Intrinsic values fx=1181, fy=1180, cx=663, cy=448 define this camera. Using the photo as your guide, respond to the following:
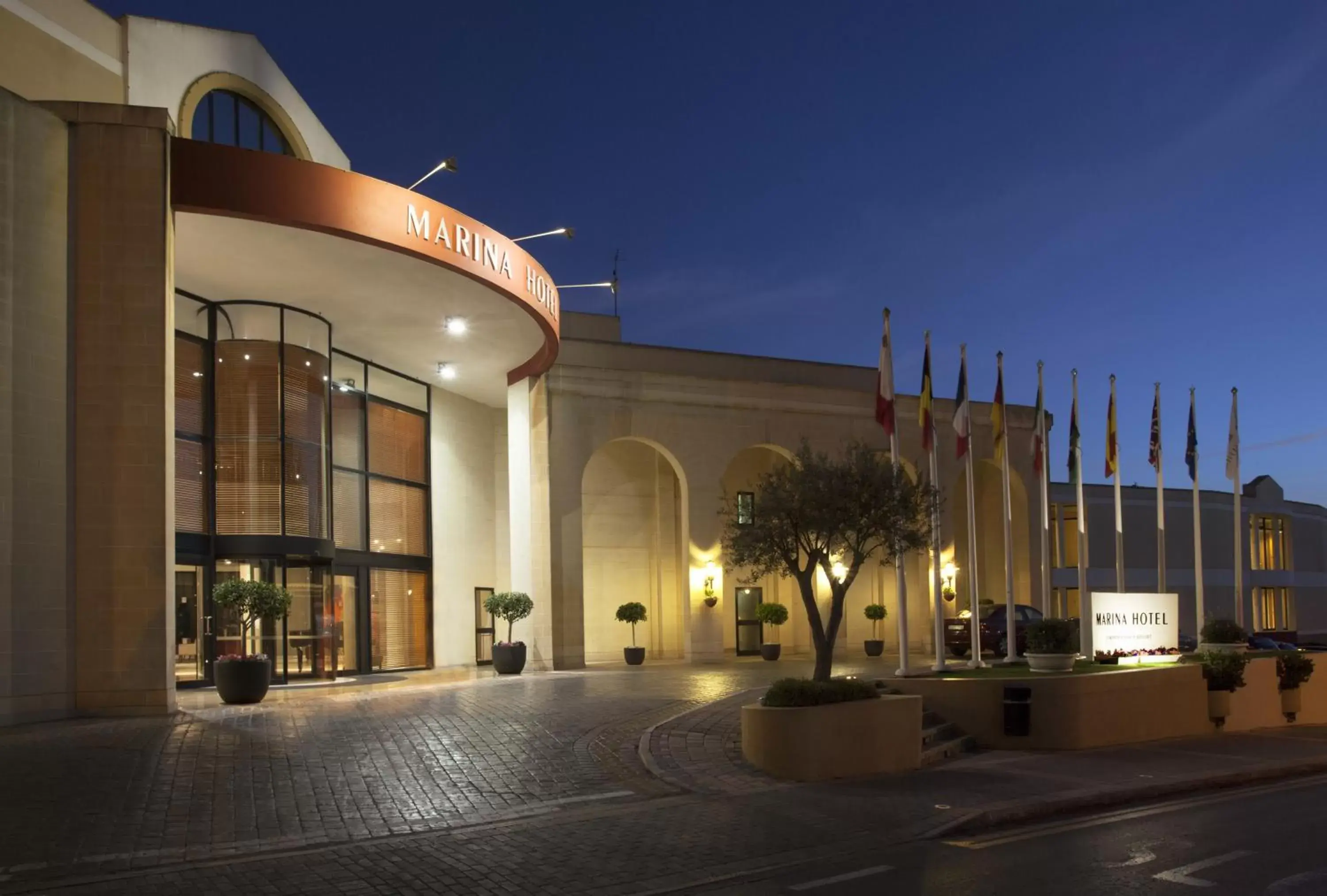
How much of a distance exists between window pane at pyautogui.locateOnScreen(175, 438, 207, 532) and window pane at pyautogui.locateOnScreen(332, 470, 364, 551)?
3.56 metres

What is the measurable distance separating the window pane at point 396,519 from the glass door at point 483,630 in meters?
2.76

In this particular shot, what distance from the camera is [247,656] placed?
1736 cm

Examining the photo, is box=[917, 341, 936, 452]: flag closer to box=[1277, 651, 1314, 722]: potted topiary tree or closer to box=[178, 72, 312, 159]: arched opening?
box=[1277, 651, 1314, 722]: potted topiary tree

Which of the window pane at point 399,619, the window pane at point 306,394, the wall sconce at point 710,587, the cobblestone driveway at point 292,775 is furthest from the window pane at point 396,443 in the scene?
the cobblestone driveway at point 292,775

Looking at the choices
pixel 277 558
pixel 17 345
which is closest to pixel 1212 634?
pixel 277 558

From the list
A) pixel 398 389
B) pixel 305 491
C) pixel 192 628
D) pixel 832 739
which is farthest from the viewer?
pixel 398 389

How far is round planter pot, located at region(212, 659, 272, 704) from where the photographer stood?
17.2 meters

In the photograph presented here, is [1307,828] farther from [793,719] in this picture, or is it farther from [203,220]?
[203,220]

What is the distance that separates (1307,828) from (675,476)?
22329 millimetres

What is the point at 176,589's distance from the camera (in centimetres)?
2006

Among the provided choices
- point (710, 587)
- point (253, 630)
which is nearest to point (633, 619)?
point (710, 587)

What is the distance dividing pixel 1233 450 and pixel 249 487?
69.2 feet

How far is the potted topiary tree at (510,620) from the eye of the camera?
80.2 feet

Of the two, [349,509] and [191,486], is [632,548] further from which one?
[191,486]
